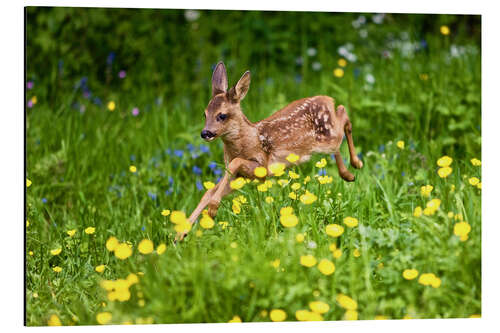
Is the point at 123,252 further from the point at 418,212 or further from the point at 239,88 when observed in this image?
the point at 418,212

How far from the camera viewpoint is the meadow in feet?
8.23

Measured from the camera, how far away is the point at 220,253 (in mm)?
2512

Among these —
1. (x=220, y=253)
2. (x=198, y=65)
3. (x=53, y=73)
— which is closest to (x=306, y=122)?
(x=220, y=253)

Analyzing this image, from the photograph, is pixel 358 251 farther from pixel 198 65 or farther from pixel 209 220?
pixel 198 65

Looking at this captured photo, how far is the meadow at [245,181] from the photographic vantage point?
251 cm

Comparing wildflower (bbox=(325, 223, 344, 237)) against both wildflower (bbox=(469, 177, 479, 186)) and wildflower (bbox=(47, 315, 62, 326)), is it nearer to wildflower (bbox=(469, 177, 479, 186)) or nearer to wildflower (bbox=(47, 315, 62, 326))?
wildflower (bbox=(469, 177, 479, 186))

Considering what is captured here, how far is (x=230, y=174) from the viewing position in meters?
2.50

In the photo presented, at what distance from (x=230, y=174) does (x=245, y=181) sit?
2.7 inches

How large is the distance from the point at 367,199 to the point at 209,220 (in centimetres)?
85

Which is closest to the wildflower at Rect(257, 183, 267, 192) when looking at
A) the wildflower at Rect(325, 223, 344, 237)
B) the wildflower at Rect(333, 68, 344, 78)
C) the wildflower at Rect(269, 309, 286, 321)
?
the wildflower at Rect(325, 223, 344, 237)

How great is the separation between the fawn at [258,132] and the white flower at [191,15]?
4.13 feet

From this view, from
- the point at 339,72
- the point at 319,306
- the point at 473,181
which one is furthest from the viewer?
the point at 339,72

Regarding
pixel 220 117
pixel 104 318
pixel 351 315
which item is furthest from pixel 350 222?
pixel 104 318

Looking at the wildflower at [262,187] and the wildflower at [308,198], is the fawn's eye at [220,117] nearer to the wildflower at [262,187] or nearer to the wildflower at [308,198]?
the wildflower at [262,187]
